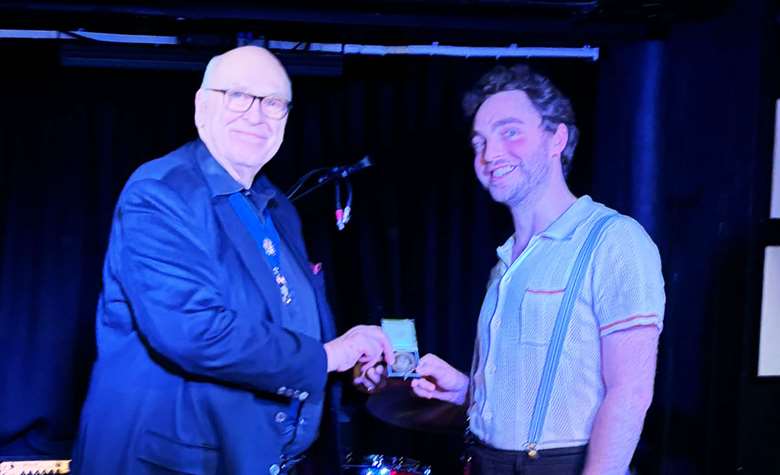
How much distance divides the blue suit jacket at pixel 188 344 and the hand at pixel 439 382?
32 centimetres

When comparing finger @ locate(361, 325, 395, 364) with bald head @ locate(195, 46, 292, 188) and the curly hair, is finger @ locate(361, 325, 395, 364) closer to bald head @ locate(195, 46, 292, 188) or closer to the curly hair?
bald head @ locate(195, 46, 292, 188)

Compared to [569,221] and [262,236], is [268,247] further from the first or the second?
[569,221]

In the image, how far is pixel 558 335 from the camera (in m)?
1.57

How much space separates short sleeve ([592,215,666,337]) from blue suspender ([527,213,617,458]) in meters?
0.02

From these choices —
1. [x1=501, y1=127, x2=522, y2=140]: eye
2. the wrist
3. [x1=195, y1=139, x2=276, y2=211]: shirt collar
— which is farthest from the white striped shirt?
[x1=195, y1=139, x2=276, y2=211]: shirt collar

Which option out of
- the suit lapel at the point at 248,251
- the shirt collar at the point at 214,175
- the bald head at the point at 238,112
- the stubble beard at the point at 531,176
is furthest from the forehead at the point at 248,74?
the stubble beard at the point at 531,176

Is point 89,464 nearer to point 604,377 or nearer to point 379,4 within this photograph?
point 604,377

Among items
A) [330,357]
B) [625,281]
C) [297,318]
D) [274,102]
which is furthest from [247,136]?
[625,281]

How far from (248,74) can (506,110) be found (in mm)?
580

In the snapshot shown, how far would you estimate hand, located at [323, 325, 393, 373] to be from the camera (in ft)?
5.87

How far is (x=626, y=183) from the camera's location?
2408mm

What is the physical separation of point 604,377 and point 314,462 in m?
0.77

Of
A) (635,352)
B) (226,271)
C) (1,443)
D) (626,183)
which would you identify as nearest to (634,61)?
(626,183)

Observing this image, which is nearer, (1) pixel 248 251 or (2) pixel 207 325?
(2) pixel 207 325
